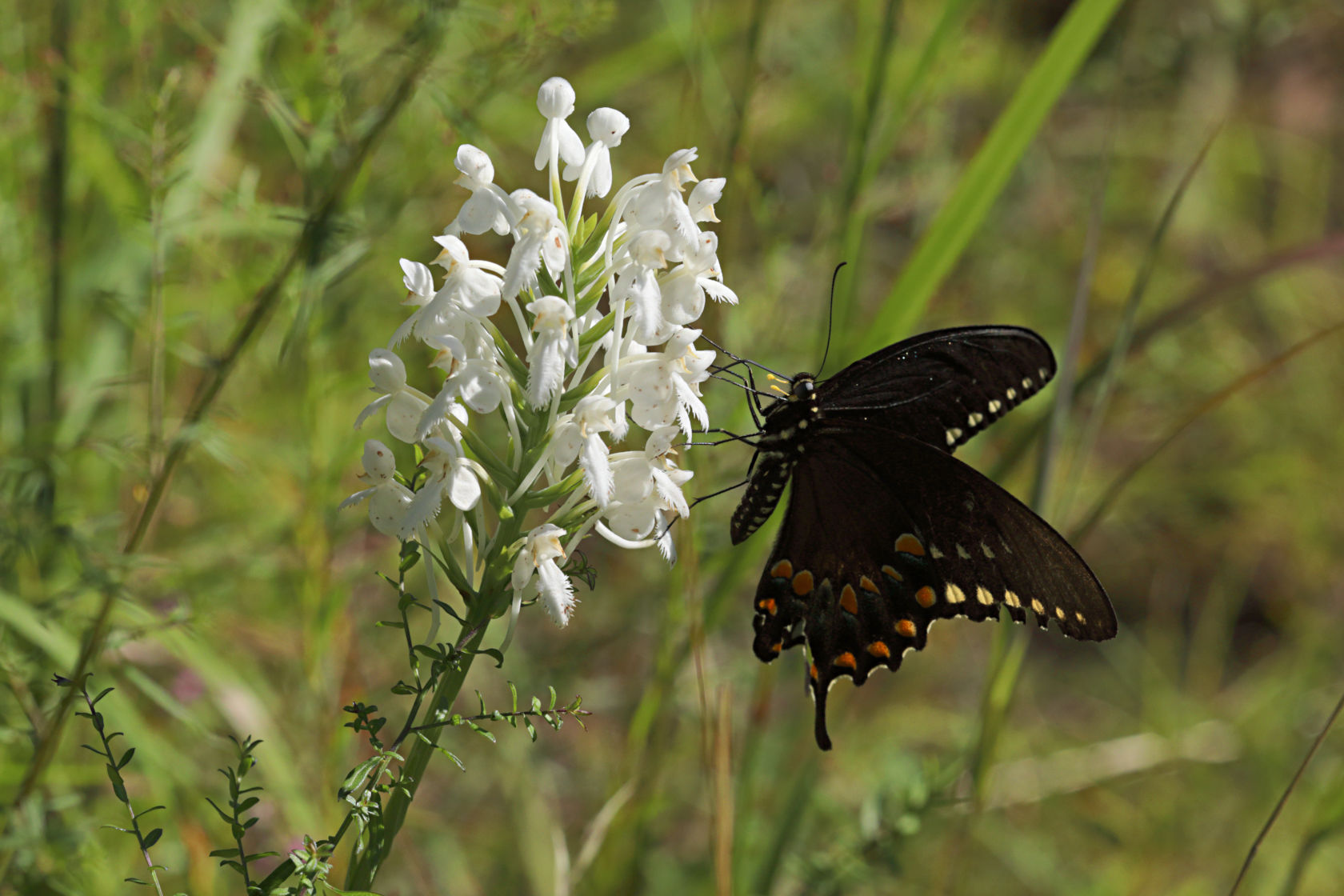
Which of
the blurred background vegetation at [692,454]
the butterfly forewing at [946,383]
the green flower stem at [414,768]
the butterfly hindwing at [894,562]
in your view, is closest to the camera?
the green flower stem at [414,768]

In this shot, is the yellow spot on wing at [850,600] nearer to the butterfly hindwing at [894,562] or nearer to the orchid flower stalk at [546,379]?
the butterfly hindwing at [894,562]

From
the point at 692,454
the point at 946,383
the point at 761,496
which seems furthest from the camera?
the point at 692,454

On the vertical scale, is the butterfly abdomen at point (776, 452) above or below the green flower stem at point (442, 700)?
above

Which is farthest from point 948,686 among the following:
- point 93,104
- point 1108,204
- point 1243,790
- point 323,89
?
point 93,104

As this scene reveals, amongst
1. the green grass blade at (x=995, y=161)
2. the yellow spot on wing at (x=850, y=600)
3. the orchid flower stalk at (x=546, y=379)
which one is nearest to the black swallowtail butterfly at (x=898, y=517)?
the yellow spot on wing at (x=850, y=600)

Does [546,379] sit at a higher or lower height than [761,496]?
lower

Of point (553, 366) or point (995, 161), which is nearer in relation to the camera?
→ point (553, 366)

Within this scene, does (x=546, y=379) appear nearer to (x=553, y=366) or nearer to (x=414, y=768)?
(x=553, y=366)

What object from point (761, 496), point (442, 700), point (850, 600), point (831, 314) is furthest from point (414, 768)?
point (831, 314)
